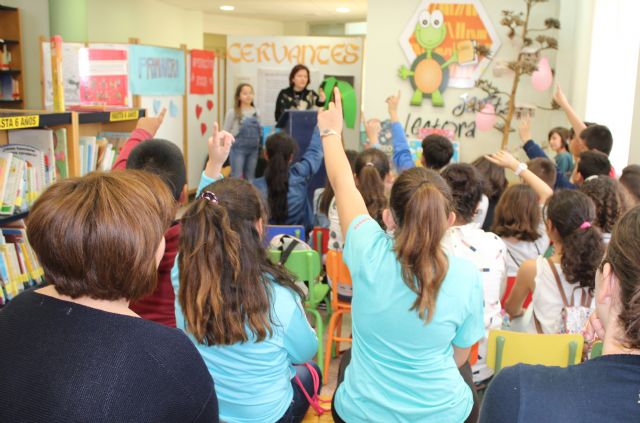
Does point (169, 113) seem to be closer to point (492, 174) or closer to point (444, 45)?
point (444, 45)

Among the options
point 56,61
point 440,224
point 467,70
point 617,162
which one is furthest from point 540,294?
point 467,70

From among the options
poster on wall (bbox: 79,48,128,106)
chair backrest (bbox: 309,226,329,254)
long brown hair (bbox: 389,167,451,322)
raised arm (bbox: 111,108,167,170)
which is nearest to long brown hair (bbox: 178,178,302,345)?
long brown hair (bbox: 389,167,451,322)

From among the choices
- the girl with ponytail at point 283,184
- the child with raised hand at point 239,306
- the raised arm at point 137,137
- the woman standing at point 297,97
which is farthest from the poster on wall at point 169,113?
the child with raised hand at point 239,306

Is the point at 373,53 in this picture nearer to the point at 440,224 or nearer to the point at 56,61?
the point at 56,61

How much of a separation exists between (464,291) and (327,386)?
162 centimetres

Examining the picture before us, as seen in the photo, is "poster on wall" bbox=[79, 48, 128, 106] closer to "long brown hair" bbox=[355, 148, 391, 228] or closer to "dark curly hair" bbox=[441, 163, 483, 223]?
"long brown hair" bbox=[355, 148, 391, 228]

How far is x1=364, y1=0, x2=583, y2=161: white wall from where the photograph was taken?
6234 mm

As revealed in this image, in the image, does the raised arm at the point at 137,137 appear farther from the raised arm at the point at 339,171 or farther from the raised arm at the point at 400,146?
the raised arm at the point at 400,146

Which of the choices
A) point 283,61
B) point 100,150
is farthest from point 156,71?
point 100,150

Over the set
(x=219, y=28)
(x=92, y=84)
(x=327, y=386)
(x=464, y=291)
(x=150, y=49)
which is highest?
(x=219, y=28)

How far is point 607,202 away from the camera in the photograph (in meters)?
2.42

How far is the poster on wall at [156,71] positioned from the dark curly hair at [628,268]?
5487 millimetres

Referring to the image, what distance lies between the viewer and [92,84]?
18.2 ft

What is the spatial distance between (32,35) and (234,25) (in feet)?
17.8
